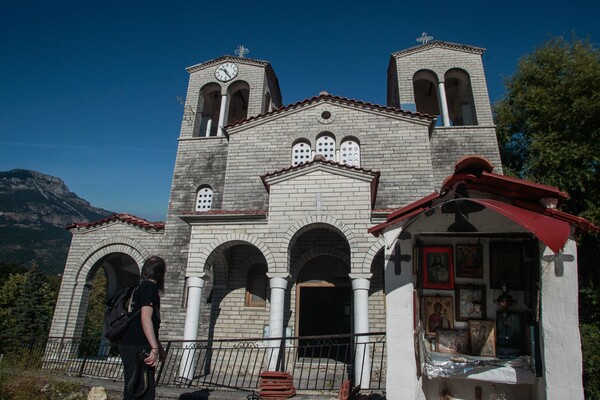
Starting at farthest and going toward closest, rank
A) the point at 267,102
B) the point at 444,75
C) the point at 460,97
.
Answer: the point at 267,102
the point at 460,97
the point at 444,75

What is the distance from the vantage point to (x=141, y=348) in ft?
12.3

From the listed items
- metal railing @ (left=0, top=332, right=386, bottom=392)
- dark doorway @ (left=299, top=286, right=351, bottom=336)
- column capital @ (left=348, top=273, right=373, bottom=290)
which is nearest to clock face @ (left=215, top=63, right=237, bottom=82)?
dark doorway @ (left=299, top=286, right=351, bottom=336)

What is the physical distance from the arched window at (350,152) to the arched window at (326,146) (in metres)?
0.32

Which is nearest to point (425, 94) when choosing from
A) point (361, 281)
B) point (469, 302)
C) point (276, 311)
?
point (361, 281)

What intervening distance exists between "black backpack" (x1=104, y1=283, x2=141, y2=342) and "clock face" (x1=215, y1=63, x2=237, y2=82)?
44.6 feet

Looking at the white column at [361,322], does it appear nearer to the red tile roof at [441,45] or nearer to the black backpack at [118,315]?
the black backpack at [118,315]

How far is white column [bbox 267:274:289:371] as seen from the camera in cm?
816

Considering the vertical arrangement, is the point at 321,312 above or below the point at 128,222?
below

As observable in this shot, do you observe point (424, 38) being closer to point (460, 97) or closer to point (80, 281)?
point (460, 97)

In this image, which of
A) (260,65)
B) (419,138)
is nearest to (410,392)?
(419,138)

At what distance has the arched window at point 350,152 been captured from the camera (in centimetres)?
1239

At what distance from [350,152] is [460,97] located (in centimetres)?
744

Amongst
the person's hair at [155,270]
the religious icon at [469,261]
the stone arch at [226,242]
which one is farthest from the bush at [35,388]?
the religious icon at [469,261]

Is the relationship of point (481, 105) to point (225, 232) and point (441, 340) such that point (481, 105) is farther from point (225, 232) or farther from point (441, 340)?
point (441, 340)
